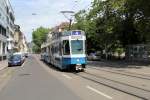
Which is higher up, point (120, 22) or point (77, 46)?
point (120, 22)


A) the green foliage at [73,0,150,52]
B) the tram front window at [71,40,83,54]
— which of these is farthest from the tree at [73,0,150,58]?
the tram front window at [71,40,83,54]

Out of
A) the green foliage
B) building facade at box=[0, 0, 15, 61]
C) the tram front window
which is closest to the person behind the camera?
the tram front window

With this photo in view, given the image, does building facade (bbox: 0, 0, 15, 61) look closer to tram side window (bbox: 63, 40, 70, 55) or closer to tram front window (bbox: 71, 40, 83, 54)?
tram side window (bbox: 63, 40, 70, 55)

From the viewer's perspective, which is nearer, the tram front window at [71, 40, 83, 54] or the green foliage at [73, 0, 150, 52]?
the tram front window at [71, 40, 83, 54]

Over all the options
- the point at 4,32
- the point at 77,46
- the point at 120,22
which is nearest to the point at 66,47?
the point at 77,46

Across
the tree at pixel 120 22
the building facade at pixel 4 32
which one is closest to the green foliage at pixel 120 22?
the tree at pixel 120 22

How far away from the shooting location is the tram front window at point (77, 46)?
1336 inches

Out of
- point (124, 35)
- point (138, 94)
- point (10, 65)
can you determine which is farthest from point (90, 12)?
point (138, 94)

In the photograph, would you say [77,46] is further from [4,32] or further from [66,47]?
[4,32]

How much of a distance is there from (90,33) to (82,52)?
52.9 metres

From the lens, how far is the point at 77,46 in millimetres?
34031

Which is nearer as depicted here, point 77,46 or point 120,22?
point 77,46

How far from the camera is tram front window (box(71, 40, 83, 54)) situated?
1336 inches

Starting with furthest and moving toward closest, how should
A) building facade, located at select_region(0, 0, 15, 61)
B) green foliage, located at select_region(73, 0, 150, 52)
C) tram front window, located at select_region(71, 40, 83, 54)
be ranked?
building facade, located at select_region(0, 0, 15, 61)
green foliage, located at select_region(73, 0, 150, 52)
tram front window, located at select_region(71, 40, 83, 54)
